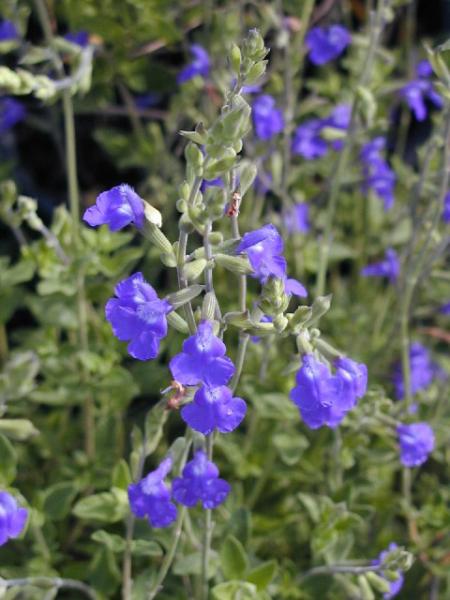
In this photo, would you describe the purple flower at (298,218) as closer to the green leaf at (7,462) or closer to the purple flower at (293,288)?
the purple flower at (293,288)

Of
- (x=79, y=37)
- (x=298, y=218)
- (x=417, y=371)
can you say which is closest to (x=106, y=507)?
(x=417, y=371)

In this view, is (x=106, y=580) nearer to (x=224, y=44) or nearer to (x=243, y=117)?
(x=243, y=117)

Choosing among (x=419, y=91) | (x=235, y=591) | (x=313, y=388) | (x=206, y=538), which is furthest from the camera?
(x=419, y=91)

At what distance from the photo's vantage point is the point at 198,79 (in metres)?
2.80

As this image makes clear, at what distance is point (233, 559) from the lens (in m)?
1.85

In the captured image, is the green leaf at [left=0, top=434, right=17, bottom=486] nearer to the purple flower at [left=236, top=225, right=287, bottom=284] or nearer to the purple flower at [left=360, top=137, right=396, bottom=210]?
the purple flower at [left=236, top=225, right=287, bottom=284]

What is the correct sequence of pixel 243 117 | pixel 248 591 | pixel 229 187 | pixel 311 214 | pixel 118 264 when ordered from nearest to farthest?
pixel 243 117 → pixel 229 187 → pixel 248 591 → pixel 118 264 → pixel 311 214

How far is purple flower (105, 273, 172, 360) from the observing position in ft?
4.21

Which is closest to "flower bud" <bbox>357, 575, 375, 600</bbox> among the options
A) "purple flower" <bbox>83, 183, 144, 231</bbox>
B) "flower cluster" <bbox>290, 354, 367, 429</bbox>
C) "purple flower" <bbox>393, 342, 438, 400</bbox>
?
"flower cluster" <bbox>290, 354, 367, 429</bbox>

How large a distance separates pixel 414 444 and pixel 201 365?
94cm

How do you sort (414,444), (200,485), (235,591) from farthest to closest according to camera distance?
(414,444), (235,591), (200,485)

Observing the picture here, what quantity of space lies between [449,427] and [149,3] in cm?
172

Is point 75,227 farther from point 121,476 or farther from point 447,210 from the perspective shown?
point 447,210

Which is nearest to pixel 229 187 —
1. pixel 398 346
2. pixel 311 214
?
pixel 398 346
